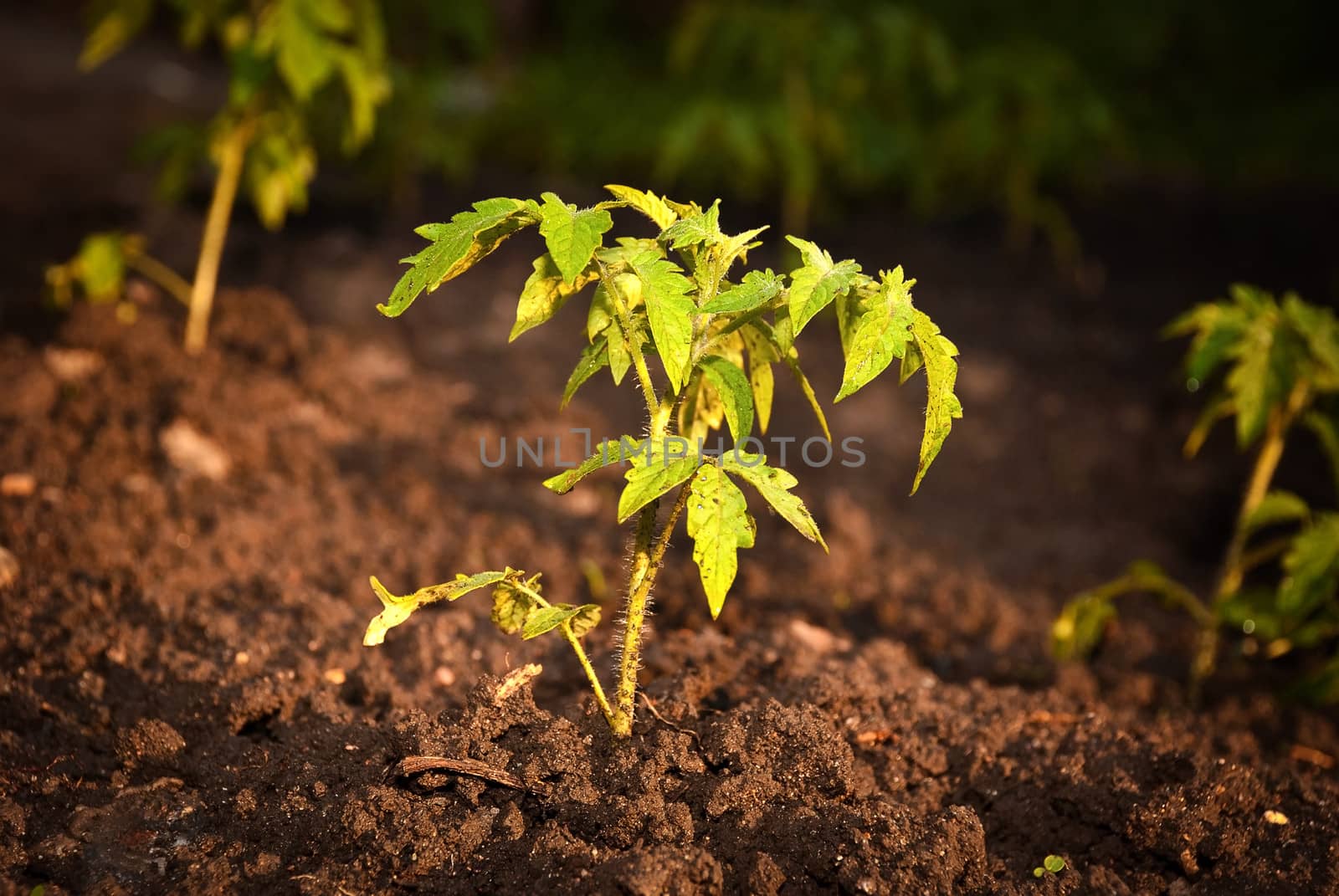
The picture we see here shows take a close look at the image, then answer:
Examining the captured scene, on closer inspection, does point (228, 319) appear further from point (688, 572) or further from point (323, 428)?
point (688, 572)

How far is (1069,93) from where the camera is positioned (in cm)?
500

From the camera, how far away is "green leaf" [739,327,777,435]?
175 centimetres

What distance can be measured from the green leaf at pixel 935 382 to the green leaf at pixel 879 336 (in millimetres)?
24

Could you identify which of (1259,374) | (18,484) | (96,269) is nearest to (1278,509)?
(1259,374)

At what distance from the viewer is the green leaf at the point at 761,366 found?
68.8 inches

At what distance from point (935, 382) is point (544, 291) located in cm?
63

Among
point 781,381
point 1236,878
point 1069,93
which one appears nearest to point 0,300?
point 781,381

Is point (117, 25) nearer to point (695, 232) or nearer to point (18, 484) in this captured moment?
point (18, 484)

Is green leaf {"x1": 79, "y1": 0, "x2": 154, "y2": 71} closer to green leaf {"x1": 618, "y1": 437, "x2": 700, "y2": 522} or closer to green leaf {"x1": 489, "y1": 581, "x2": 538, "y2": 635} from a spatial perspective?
green leaf {"x1": 489, "y1": 581, "x2": 538, "y2": 635}

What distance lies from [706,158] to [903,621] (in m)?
2.81

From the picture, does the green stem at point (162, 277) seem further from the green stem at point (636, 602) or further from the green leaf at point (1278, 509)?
the green leaf at point (1278, 509)

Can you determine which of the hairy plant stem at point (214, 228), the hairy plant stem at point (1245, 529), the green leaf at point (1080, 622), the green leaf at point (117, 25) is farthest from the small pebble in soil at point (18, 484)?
the hairy plant stem at point (1245, 529)

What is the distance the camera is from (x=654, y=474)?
152 centimetres

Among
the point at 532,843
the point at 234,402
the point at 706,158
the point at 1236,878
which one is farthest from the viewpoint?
the point at 706,158
